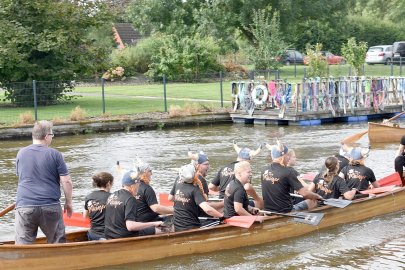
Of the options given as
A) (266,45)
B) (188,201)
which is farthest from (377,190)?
(266,45)

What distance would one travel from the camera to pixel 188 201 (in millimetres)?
11992

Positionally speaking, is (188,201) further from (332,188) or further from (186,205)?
(332,188)

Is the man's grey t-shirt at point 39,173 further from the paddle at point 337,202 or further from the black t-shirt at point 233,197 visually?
the paddle at point 337,202

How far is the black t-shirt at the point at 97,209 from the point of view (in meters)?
11.6

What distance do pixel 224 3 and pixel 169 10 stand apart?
4006 mm

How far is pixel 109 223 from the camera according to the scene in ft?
37.5

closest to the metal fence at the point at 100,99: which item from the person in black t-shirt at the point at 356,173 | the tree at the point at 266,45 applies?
the tree at the point at 266,45

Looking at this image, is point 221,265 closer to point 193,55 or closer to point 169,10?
point 193,55

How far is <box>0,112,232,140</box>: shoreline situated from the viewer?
27.5 meters

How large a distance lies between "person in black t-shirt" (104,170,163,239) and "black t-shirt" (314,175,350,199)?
378cm

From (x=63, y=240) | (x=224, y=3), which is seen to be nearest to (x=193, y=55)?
(x=224, y=3)

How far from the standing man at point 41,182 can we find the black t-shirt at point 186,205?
7.37 feet

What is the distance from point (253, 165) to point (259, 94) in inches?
394

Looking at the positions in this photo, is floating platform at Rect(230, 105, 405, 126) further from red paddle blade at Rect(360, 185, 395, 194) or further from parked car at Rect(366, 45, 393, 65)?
parked car at Rect(366, 45, 393, 65)
